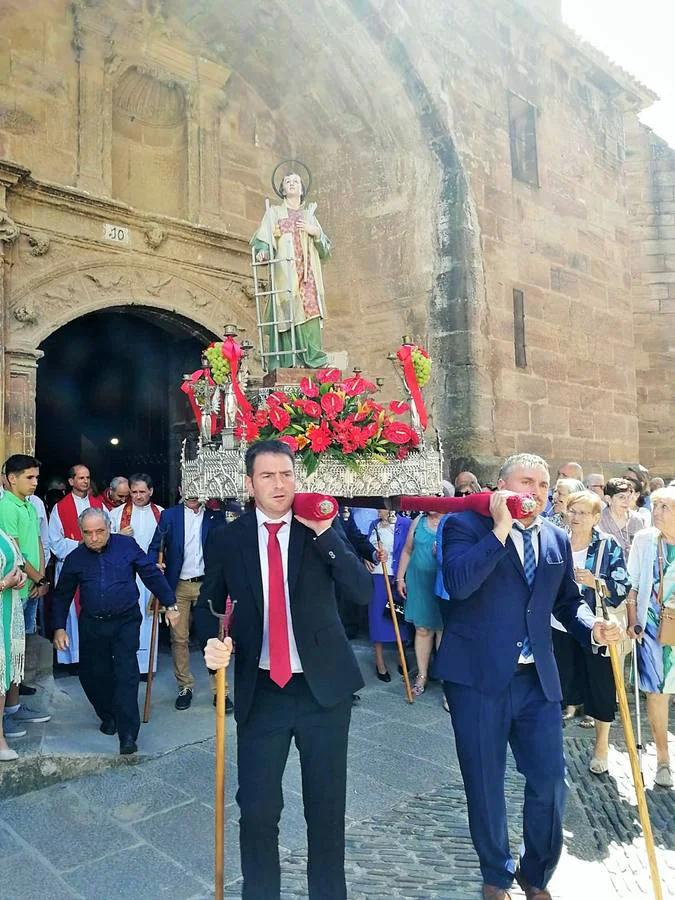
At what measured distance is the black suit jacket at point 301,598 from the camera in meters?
2.75

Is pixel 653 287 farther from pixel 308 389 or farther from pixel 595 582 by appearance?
pixel 595 582

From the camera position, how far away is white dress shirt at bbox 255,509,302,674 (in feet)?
9.14

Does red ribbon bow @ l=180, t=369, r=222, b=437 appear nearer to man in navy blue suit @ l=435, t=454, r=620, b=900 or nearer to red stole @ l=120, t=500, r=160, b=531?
red stole @ l=120, t=500, r=160, b=531

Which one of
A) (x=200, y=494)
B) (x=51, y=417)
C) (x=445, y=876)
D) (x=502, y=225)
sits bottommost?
(x=445, y=876)

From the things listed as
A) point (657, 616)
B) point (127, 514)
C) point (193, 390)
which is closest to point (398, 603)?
point (127, 514)

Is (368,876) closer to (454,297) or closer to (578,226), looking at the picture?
(454,297)

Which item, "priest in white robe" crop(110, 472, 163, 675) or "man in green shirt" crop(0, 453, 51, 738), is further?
"priest in white robe" crop(110, 472, 163, 675)

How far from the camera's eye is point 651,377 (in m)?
14.3

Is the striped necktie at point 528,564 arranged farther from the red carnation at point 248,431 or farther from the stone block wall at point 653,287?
the stone block wall at point 653,287

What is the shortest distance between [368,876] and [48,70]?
8110mm

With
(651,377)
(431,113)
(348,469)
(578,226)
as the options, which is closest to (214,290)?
(431,113)

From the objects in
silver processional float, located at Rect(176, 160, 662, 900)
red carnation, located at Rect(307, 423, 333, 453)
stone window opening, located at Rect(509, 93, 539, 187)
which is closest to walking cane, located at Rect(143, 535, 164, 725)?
silver processional float, located at Rect(176, 160, 662, 900)

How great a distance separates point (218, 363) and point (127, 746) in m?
2.74

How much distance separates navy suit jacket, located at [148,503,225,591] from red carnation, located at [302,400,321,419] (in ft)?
5.54
